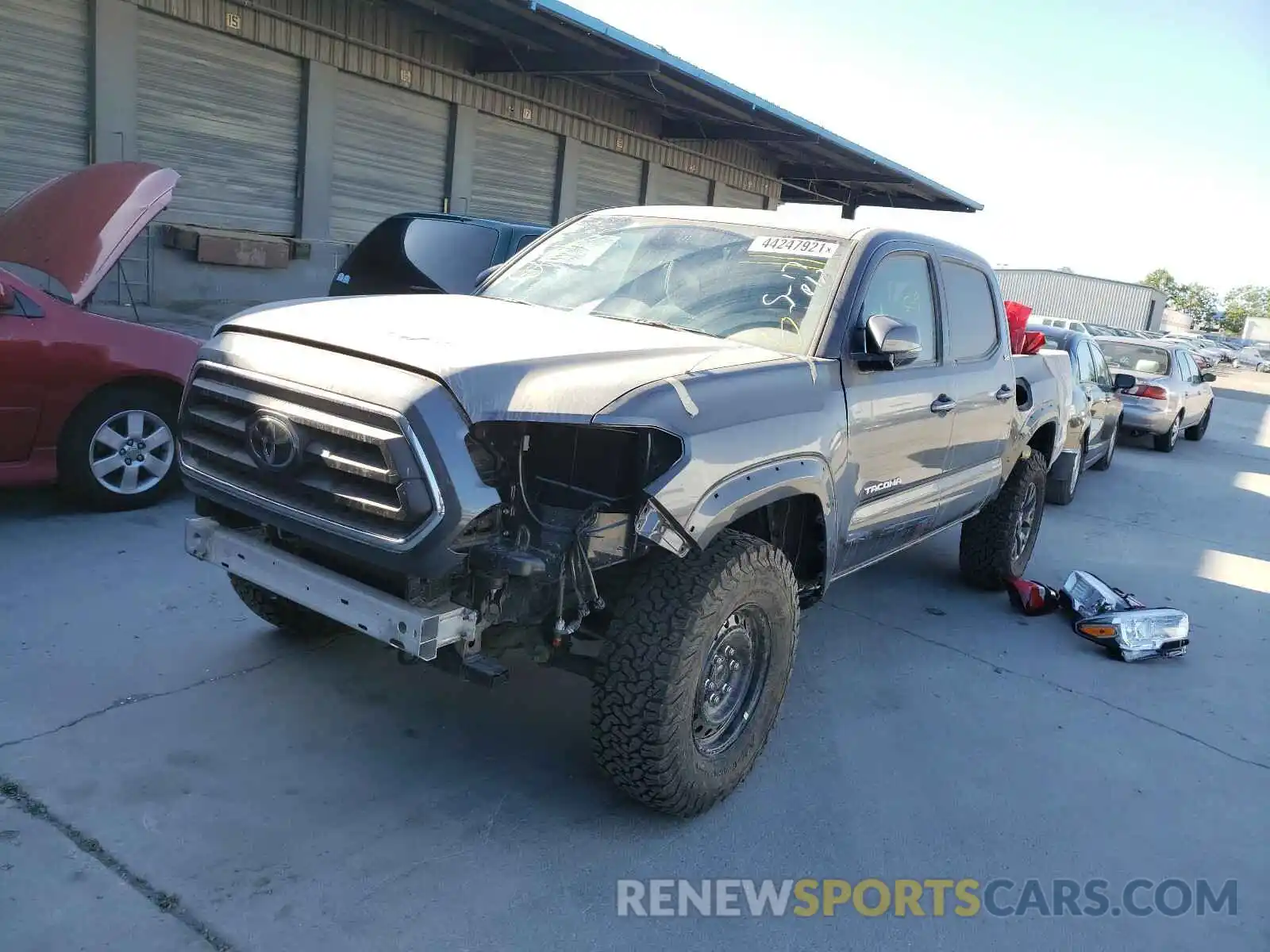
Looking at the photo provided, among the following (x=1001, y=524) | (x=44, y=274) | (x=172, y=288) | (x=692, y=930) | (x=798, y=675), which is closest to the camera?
(x=692, y=930)

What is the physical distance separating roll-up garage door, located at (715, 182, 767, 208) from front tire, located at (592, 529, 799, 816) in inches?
741

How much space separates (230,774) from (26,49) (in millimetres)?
9562

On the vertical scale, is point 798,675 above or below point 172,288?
below

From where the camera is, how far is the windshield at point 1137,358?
15.0 meters

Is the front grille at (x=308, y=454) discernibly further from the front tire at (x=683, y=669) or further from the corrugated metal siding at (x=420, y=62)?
the corrugated metal siding at (x=420, y=62)

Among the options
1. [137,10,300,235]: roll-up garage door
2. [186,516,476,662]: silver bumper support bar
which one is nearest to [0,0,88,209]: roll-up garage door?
[137,10,300,235]: roll-up garage door

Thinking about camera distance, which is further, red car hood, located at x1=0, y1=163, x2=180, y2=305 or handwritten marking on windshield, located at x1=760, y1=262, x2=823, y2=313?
red car hood, located at x1=0, y1=163, x2=180, y2=305

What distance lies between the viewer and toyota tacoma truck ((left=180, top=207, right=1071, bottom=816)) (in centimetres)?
296

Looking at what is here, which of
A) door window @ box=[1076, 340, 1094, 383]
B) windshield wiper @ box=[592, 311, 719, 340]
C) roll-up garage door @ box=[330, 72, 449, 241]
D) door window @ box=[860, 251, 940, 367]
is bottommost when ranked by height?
door window @ box=[1076, 340, 1094, 383]

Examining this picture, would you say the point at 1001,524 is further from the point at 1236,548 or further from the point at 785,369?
the point at 1236,548

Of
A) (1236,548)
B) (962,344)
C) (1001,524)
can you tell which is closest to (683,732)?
(962,344)

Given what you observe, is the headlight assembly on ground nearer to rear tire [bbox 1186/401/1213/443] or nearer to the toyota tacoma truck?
the toyota tacoma truck

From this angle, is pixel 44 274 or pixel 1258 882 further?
pixel 44 274

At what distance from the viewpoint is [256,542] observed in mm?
3383
